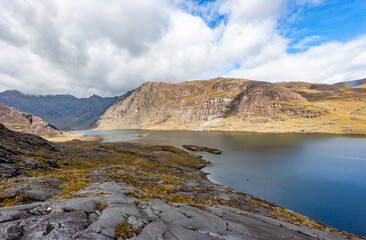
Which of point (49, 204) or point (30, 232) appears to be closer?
point (30, 232)

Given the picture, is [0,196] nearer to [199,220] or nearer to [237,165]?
[199,220]

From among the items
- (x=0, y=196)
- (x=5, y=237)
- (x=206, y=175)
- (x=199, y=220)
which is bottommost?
(x=206, y=175)

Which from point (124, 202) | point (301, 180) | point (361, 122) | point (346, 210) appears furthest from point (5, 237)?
point (361, 122)

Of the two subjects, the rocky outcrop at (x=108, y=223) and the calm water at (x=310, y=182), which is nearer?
the rocky outcrop at (x=108, y=223)

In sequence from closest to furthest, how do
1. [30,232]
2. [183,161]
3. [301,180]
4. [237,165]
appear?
[30,232] → [301,180] → [237,165] → [183,161]

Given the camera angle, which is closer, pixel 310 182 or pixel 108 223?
pixel 108 223

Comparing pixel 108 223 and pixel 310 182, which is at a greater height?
pixel 108 223

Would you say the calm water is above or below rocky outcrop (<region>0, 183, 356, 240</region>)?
below

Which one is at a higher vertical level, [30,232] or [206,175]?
[30,232]

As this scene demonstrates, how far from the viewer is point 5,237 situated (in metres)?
8.11

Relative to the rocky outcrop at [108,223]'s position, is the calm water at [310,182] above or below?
below

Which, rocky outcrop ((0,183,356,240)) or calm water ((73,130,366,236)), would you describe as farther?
calm water ((73,130,366,236))

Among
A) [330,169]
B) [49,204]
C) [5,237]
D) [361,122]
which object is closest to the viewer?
[5,237]

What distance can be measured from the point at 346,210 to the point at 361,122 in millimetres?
221491
